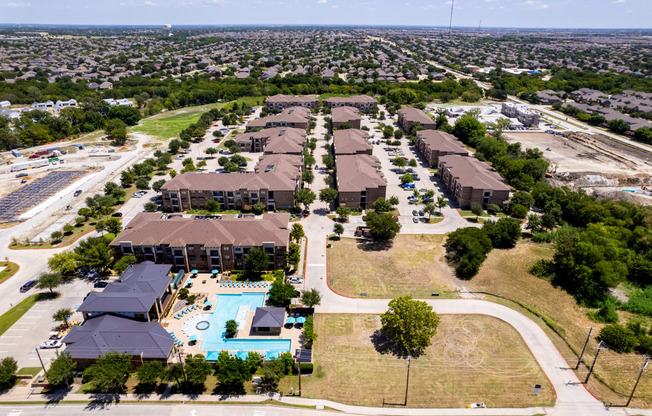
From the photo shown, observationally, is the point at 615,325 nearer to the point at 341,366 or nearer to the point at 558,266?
the point at 558,266

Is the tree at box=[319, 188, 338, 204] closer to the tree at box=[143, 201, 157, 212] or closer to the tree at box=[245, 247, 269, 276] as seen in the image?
the tree at box=[245, 247, 269, 276]

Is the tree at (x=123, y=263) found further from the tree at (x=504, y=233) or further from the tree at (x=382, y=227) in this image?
the tree at (x=504, y=233)

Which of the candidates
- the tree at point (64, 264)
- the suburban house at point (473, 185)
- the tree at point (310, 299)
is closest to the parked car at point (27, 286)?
the tree at point (64, 264)

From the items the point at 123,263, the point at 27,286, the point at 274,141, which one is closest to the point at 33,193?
the point at 27,286

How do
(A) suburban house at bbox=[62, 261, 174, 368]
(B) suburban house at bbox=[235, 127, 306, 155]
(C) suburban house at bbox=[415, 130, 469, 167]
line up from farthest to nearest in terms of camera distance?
1. (C) suburban house at bbox=[415, 130, 469, 167]
2. (B) suburban house at bbox=[235, 127, 306, 155]
3. (A) suburban house at bbox=[62, 261, 174, 368]

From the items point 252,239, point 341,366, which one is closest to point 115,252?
point 252,239

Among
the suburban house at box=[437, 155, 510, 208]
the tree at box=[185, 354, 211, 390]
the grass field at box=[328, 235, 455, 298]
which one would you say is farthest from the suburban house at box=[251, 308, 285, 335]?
the suburban house at box=[437, 155, 510, 208]
